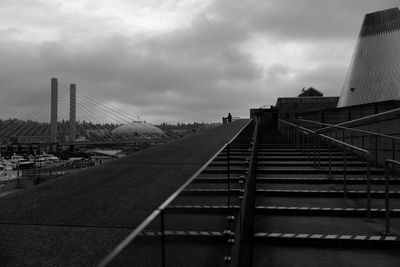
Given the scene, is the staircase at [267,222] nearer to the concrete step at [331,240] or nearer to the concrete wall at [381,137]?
the concrete step at [331,240]

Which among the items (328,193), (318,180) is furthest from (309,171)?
(328,193)

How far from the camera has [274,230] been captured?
505 centimetres

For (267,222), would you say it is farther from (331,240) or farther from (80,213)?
(80,213)

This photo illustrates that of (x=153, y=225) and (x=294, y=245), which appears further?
(x=294, y=245)

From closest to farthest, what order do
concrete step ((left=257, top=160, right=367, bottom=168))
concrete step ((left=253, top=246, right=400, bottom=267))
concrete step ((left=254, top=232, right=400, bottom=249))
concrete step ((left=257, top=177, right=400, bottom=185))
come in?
concrete step ((left=253, top=246, right=400, bottom=267))
concrete step ((left=254, top=232, right=400, bottom=249))
concrete step ((left=257, top=177, right=400, bottom=185))
concrete step ((left=257, top=160, right=367, bottom=168))

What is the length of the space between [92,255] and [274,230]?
8.11 feet

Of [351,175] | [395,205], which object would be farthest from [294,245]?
[351,175]

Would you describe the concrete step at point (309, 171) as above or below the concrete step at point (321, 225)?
above

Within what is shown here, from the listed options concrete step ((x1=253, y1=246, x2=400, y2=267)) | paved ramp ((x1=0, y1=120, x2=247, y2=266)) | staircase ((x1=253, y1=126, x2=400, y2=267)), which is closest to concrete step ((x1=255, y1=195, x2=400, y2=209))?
staircase ((x1=253, y1=126, x2=400, y2=267))

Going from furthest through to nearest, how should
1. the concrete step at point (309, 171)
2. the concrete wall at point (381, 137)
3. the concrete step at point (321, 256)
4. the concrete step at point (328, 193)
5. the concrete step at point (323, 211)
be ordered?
1. the concrete wall at point (381, 137)
2. the concrete step at point (309, 171)
3. the concrete step at point (328, 193)
4. the concrete step at point (323, 211)
5. the concrete step at point (321, 256)

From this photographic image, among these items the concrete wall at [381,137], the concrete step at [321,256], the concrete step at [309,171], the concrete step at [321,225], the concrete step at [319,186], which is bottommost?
the concrete step at [321,256]

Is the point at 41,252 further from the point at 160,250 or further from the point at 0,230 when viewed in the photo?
the point at 160,250

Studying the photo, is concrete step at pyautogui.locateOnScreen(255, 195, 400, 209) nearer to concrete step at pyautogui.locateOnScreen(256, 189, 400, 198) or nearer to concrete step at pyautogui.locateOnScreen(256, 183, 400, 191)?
concrete step at pyautogui.locateOnScreen(256, 189, 400, 198)

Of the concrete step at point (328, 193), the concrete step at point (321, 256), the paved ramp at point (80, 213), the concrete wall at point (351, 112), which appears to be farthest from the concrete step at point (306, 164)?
the concrete step at point (321, 256)
